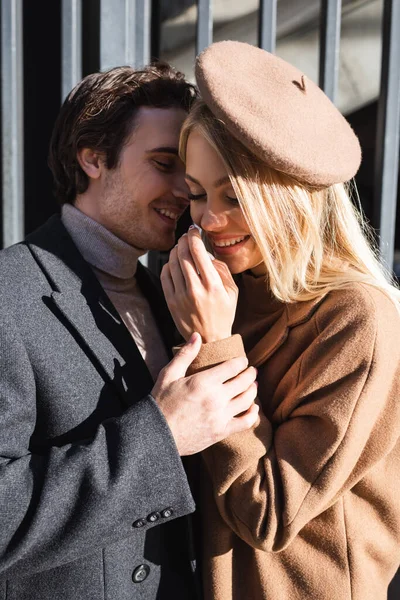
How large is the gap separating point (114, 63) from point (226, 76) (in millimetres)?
770

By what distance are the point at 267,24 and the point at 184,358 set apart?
1385 millimetres

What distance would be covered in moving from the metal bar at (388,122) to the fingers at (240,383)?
43.0 inches

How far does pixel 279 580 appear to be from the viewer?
1671 mm

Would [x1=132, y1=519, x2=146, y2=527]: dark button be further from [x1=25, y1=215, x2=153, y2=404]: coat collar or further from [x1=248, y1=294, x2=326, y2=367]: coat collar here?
[x1=248, y1=294, x2=326, y2=367]: coat collar

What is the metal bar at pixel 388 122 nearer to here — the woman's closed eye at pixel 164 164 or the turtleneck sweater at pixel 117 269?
the woman's closed eye at pixel 164 164

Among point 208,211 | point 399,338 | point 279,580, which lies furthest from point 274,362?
point 279,580

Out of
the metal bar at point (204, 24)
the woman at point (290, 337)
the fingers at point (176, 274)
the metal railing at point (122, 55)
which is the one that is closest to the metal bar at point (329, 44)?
the metal railing at point (122, 55)

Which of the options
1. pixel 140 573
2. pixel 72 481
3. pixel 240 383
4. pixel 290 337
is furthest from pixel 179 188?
pixel 140 573

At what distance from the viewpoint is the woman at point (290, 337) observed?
59.9 inches

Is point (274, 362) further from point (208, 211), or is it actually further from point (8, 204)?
point (8, 204)

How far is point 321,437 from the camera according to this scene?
1518mm

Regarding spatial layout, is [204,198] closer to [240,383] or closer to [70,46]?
[240,383]

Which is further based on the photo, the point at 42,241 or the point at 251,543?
the point at 42,241

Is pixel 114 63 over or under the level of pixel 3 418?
over
